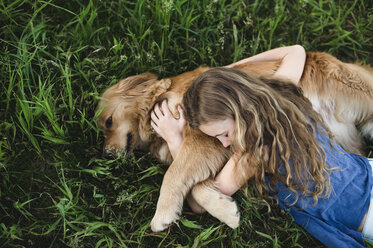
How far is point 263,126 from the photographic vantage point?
8.02ft

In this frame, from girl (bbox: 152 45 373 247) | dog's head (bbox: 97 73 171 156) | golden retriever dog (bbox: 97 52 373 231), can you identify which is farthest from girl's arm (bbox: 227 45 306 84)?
dog's head (bbox: 97 73 171 156)

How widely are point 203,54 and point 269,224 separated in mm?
1933

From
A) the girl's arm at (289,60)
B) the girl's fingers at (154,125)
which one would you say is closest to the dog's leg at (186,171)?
the girl's fingers at (154,125)

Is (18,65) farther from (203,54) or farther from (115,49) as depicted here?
(203,54)

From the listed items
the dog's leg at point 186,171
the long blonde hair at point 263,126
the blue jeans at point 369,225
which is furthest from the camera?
the dog's leg at point 186,171

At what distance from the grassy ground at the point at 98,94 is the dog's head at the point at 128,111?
0.15 metres

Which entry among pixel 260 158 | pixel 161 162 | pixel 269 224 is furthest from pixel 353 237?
pixel 161 162

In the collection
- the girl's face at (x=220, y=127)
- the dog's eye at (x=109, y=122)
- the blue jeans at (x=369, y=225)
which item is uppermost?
the girl's face at (x=220, y=127)

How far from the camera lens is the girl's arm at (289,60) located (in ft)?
9.32

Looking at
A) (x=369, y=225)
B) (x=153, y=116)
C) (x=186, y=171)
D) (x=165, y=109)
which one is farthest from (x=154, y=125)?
(x=369, y=225)

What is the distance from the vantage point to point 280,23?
12.5ft

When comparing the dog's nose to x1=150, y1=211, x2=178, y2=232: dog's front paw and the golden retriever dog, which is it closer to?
the golden retriever dog

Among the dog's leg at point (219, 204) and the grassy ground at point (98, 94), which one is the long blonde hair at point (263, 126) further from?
the grassy ground at point (98, 94)

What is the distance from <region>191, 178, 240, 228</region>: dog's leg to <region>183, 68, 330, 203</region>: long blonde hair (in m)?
0.20
